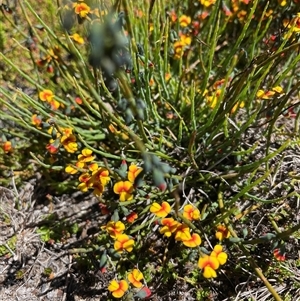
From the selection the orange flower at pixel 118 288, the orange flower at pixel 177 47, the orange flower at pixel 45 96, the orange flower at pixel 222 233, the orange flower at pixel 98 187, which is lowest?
the orange flower at pixel 118 288

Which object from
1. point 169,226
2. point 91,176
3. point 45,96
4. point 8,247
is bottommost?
point 8,247

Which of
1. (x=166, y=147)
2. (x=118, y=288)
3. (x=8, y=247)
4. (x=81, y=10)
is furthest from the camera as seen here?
(x=166, y=147)

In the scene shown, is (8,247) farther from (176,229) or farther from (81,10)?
(81,10)

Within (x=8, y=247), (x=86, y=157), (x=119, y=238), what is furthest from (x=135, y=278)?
(x=8, y=247)

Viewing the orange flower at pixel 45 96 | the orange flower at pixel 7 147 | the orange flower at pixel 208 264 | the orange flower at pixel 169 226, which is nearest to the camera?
the orange flower at pixel 208 264

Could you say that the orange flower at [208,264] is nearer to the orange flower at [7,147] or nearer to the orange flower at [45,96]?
the orange flower at [45,96]

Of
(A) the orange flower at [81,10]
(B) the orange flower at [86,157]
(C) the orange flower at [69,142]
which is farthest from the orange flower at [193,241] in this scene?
(A) the orange flower at [81,10]

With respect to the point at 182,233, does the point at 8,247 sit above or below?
below

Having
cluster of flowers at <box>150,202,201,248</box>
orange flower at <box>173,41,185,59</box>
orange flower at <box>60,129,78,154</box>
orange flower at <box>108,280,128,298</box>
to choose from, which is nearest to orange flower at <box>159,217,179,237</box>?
cluster of flowers at <box>150,202,201,248</box>

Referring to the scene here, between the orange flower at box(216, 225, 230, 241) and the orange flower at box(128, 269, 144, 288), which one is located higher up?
the orange flower at box(216, 225, 230, 241)

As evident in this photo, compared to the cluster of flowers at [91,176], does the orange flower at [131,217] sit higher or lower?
lower

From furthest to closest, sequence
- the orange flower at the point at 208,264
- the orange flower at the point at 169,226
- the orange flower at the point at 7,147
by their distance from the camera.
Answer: the orange flower at the point at 7,147
the orange flower at the point at 169,226
the orange flower at the point at 208,264

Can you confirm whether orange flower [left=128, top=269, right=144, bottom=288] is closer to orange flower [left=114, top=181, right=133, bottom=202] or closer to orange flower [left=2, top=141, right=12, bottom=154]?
orange flower [left=114, top=181, right=133, bottom=202]
